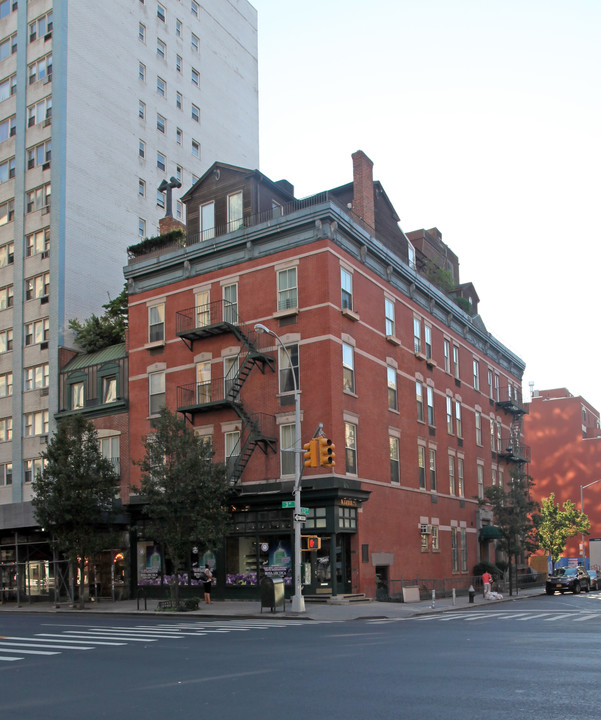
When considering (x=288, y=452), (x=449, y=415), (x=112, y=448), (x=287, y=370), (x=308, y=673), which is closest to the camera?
(x=308, y=673)

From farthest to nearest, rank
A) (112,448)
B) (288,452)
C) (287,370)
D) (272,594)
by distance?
(112,448) → (287,370) → (288,452) → (272,594)

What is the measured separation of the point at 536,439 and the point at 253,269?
6817cm

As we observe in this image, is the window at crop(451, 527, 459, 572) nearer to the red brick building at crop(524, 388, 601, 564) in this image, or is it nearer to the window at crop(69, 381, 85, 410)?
the window at crop(69, 381, 85, 410)

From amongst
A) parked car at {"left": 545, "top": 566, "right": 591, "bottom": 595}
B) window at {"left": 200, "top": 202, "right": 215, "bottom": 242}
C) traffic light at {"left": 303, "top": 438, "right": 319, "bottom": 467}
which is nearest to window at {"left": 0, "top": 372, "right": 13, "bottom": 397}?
window at {"left": 200, "top": 202, "right": 215, "bottom": 242}

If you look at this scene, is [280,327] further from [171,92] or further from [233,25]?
[233,25]

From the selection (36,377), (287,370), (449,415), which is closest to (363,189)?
(287,370)

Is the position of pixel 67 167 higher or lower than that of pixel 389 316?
higher

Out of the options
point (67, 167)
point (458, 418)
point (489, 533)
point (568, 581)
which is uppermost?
point (67, 167)

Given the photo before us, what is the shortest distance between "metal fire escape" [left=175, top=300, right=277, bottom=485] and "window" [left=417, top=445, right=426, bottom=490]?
10.7 meters

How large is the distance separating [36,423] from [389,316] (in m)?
22.4

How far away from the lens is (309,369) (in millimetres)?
→ 33906

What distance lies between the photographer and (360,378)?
36.0 meters

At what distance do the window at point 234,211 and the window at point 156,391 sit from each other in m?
8.20

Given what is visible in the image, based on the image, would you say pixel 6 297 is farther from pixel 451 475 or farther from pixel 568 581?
pixel 568 581
